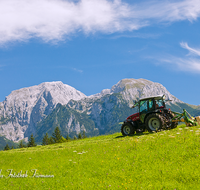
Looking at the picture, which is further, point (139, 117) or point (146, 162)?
point (139, 117)

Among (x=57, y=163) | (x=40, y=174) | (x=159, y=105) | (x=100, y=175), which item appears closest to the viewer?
→ (x=100, y=175)

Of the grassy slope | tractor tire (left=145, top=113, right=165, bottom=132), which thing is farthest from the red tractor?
the grassy slope

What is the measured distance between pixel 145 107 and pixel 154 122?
6.95 ft

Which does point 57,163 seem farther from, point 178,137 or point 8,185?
point 178,137

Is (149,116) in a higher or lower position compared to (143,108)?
lower

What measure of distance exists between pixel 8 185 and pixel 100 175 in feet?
18.0

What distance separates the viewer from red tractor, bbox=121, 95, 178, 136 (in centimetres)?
2019

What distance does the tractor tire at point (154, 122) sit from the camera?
19.7 m

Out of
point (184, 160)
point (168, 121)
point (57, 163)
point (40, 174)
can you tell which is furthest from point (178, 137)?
point (40, 174)

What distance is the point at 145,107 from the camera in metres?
21.8

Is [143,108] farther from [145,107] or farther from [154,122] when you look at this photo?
[154,122]

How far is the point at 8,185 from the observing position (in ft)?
37.1

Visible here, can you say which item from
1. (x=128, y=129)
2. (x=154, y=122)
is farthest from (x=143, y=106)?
(x=128, y=129)

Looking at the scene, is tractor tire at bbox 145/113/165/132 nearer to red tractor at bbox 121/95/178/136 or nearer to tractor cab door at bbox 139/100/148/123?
red tractor at bbox 121/95/178/136
